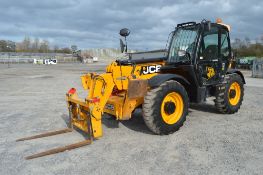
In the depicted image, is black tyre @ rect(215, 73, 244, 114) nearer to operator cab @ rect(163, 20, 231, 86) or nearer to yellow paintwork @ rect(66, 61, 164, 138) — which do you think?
operator cab @ rect(163, 20, 231, 86)

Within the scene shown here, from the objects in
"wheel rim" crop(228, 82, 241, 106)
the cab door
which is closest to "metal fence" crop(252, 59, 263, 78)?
"wheel rim" crop(228, 82, 241, 106)

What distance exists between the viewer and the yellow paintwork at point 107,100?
527 centimetres

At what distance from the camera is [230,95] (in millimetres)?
7715

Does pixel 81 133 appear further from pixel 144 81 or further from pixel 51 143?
pixel 144 81

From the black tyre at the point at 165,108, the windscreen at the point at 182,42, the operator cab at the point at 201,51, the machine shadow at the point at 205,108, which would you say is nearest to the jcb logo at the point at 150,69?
the operator cab at the point at 201,51

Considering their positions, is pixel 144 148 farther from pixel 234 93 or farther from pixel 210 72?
pixel 234 93

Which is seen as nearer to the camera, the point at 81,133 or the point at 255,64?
the point at 81,133

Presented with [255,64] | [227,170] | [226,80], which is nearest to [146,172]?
[227,170]

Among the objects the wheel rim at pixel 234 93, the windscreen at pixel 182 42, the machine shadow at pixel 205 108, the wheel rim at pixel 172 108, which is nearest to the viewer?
the wheel rim at pixel 172 108

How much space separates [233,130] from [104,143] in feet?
9.12

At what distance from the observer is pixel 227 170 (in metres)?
4.12

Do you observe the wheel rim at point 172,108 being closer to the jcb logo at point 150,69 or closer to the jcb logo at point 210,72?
the jcb logo at point 150,69

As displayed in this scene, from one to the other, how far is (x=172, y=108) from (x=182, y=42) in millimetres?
1907

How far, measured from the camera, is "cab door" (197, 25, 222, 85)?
6785 millimetres
